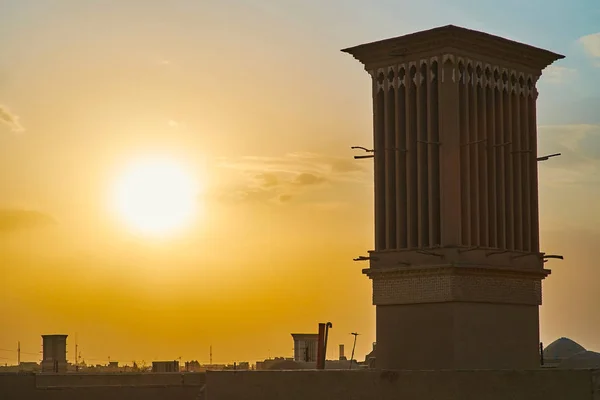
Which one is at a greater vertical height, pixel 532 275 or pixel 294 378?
pixel 532 275

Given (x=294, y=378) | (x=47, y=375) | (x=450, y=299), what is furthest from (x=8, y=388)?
(x=450, y=299)

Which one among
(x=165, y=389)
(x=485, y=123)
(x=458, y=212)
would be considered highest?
(x=485, y=123)

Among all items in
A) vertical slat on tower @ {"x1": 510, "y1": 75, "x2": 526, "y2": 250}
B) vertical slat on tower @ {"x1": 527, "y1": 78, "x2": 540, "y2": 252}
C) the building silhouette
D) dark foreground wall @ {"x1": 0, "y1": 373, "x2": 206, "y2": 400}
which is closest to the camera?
vertical slat on tower @ {"x1": 510, "y1": 75, "x2": 526, "y2": 250}

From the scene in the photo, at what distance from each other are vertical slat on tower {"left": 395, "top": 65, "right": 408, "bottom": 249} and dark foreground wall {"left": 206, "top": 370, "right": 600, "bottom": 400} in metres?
4.77

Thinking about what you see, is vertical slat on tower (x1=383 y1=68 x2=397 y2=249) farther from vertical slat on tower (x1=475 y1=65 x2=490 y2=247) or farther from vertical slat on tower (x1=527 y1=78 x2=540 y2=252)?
vertical slat on tower (x1=527 y1=78 x2=540 y2=252)

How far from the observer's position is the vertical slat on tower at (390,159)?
1293 inches

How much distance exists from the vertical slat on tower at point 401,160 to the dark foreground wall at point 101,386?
10.1m

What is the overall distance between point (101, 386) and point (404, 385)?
548 inches

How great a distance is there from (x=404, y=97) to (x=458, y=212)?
137 inches

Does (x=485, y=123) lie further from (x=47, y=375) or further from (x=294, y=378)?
(x=47, y=375)

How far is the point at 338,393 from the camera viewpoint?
96.2 ft

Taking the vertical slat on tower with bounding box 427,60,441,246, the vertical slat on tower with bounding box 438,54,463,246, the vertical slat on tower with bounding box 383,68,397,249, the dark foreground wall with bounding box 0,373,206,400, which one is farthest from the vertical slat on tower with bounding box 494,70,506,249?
the dark foreground wall with bounding box 0,373,206,400

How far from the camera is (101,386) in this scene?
3903cm

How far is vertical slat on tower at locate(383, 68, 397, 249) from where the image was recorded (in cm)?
3284
